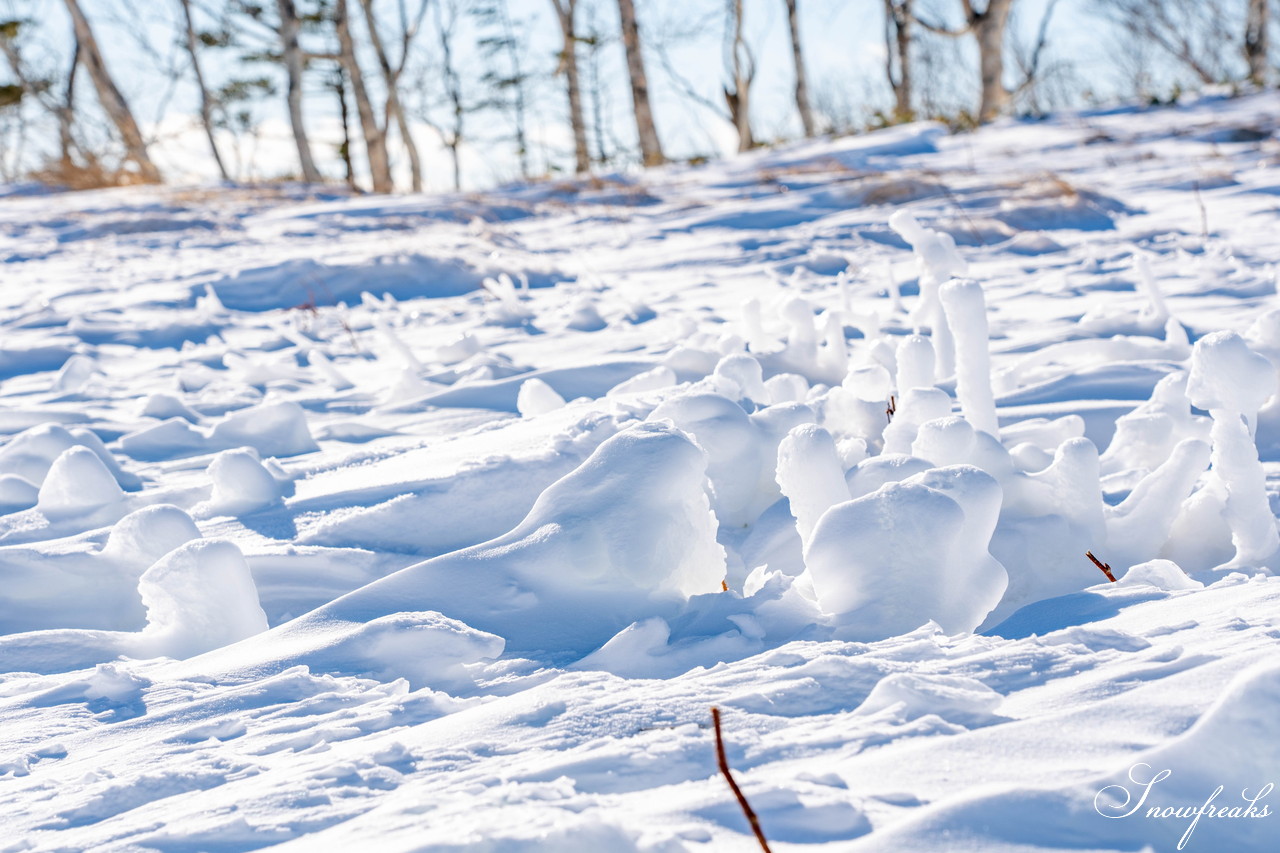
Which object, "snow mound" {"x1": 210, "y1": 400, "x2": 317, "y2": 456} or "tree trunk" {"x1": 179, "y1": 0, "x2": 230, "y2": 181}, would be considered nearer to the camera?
"snow mound" {"x1": 210, "y1": 400, "x2": 317, "y2": 456}

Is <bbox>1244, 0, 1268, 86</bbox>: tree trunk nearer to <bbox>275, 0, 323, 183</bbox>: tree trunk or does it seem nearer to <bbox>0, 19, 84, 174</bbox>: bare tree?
<bbox>275, 0, 323, 183</bbox>: tree trunk

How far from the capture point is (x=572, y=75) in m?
16.9

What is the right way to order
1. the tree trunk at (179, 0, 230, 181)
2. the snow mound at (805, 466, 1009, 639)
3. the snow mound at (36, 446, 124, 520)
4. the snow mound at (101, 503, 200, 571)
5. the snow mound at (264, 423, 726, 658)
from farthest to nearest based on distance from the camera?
the tree trunk at (179, 0, 230, 181) < the snow mound at (36, 446, 124, 520) < the snow mound at (101, 503, 200, 571) < the snow mound at (264, 423, 726, 658) < the snow mound at (805, 466, 1009, 639)

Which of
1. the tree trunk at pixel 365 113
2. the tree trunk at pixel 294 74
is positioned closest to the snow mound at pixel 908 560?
the tree trunk at pixel 294 74

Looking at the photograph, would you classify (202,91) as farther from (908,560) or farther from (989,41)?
(908,560)

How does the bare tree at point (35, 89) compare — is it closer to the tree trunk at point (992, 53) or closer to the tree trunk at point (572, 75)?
the tree trunk at point (572, 75)

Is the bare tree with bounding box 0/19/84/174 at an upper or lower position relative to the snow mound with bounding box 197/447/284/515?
upper

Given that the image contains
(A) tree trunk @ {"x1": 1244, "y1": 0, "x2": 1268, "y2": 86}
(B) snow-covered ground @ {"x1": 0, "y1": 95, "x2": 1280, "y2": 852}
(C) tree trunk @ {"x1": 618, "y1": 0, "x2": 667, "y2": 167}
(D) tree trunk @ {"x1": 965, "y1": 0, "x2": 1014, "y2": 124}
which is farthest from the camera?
(A) tree trunk @ {"x1": 1244, "y1": 0, "x2": 1268, "y2": 86}

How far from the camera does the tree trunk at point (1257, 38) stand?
13398mm

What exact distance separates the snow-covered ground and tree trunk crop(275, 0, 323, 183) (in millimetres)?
10977

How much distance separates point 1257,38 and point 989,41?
460 centimetres

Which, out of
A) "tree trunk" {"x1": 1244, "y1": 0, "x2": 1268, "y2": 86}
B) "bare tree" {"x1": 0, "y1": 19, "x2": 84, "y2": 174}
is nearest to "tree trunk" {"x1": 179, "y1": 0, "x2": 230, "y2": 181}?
"bare tree" {"x1": 0, "y1": 19, "x2": 84, "y2": 174}

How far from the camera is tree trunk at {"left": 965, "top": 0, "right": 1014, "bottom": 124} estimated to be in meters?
11.8

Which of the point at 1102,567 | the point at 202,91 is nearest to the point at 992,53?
the point at 1102,567
